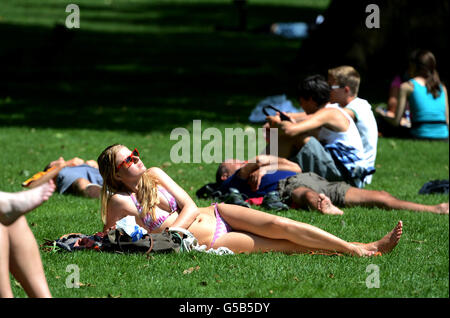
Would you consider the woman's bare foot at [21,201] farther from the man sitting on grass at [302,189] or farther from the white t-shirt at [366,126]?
the white t-shirt at [366,126]

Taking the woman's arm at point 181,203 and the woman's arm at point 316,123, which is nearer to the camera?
the woman's arm at point 181,203

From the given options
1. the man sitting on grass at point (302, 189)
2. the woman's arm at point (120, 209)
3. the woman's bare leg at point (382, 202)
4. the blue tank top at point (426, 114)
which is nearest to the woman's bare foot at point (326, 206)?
the man sitting on grass at point (302, 189)

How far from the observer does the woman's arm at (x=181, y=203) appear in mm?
6301

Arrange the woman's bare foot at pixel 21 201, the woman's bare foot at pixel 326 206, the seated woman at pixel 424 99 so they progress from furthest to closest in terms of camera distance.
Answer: the seated woman at pixel 424 99, the woman's bare foot at pixel 326 206, the woman's bare foot at pixel 21 201

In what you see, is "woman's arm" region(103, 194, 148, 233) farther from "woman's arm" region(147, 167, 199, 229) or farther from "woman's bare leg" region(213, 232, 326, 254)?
"woman's bare leg" region(213, 232, 326, 254)

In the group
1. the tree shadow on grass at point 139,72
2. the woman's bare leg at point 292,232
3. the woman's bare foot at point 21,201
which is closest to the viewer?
the woman's bare foot at point 21,201

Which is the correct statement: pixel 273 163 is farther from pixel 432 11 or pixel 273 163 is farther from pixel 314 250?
pixel 432 11

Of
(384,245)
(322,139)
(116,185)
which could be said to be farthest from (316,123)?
(116,185)

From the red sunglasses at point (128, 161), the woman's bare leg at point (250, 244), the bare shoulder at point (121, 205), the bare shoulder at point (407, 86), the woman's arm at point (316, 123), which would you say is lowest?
the woman's bare leg at point (250, 244)

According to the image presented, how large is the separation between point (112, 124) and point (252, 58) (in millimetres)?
9214

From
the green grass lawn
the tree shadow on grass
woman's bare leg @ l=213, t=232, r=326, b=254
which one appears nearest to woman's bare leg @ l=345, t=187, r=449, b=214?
the green grass lawn

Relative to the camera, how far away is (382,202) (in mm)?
8422

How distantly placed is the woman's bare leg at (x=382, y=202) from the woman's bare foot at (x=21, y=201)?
482cm

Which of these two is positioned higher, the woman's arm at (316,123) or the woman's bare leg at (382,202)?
the woman's arm at (316,123)
